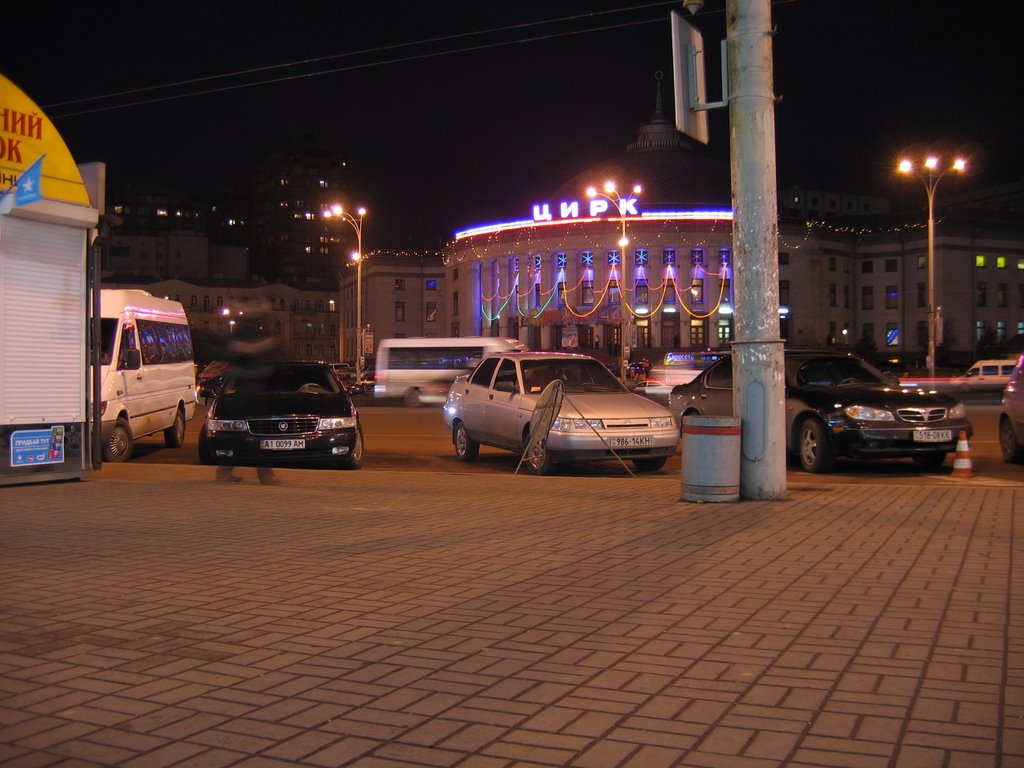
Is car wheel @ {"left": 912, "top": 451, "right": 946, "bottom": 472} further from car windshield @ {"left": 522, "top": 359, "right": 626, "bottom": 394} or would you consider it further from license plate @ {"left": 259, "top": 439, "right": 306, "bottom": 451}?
license plate @ {"left": 259, "top": 439, "right": 306, "bottom": 451}

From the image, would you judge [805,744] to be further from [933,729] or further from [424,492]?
[424,492]

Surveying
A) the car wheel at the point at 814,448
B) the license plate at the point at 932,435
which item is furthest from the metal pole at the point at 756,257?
the license plate at the point at 932,435

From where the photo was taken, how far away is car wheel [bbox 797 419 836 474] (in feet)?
41.4

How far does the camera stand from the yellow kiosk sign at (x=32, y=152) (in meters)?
10.4

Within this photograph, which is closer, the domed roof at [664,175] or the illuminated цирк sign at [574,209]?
the illuminated цирк sign at [574,209]

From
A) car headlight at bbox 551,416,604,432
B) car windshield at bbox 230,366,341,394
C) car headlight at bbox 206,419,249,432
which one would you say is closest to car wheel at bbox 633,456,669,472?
car headlight at bbox 551,416,604,432

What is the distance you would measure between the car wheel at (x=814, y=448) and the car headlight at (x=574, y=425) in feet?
9.19

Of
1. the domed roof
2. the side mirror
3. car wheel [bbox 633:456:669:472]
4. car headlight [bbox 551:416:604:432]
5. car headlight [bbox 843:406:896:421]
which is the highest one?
the domed roof

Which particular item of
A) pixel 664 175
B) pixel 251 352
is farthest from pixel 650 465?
pixel 664 175

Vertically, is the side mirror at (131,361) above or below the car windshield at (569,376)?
above

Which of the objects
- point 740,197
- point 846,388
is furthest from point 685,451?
point 846,388

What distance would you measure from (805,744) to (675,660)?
1009 mm

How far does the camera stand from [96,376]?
1230 centimetres

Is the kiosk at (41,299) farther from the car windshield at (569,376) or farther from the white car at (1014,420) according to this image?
the white car at (1014,420)
